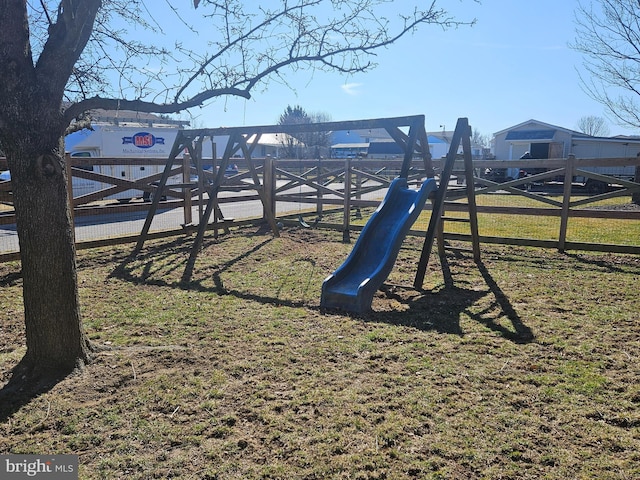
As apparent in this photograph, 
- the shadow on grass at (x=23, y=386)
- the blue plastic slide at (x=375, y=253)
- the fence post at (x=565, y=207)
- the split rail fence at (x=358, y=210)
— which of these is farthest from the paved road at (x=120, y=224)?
the fence post at (x=565, y=207)

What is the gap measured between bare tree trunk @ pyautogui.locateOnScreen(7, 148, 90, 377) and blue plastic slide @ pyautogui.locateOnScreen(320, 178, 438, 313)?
273 centimetres

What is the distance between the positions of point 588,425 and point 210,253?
6.93 m

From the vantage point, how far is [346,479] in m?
2.55

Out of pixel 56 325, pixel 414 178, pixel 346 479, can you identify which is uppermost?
pixel 414 178

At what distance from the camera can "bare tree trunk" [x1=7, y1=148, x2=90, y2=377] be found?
3.52 metres

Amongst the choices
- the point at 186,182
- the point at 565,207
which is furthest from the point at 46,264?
the point at 565,207

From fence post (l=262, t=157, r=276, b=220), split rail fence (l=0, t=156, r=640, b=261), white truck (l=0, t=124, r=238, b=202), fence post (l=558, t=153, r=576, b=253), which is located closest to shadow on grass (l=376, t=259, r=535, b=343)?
split rail fence (l=0, t=156, r=640, b=261)

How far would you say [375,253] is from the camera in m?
6.39

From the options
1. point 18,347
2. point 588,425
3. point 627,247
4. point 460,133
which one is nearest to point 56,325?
point 18,347

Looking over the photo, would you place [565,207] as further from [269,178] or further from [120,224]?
[120,224]

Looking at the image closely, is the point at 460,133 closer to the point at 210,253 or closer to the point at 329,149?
the point at 210,253

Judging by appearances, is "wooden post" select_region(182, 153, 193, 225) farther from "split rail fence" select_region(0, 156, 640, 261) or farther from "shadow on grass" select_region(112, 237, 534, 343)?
"shadow on grass" select_region(112, 237, 534, 343)

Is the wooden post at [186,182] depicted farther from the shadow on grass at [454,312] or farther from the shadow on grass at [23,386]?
the shadow on grass at [23,386]

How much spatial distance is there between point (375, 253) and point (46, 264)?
12.8 ft
